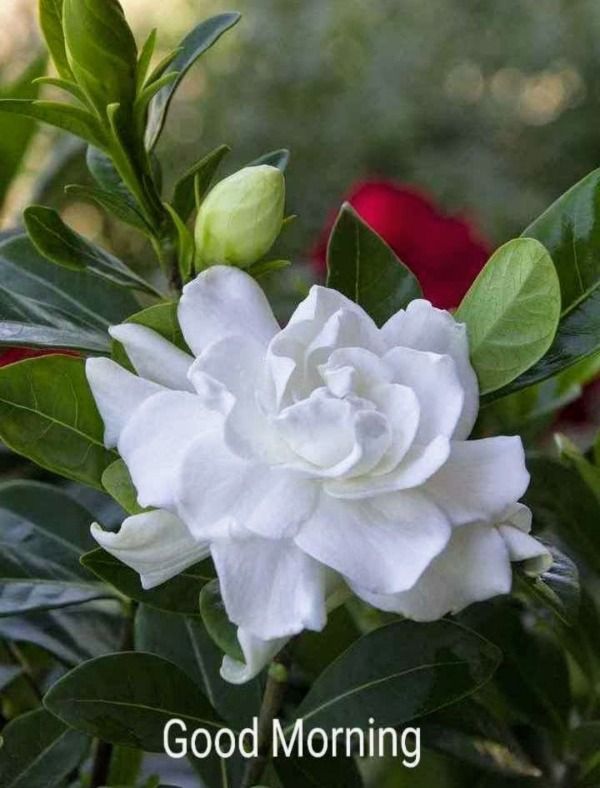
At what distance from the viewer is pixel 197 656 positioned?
18.5 inches

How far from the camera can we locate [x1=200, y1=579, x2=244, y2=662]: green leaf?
328 mm

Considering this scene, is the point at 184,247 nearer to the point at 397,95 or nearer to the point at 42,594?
the point at 42,594

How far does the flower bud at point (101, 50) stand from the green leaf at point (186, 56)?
0.02m

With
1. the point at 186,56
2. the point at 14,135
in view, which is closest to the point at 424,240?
the point at 14,135

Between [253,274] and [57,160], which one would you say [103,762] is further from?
[57,160]

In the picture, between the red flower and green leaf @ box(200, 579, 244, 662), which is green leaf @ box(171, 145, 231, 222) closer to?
green leaf @ box(200, 579, 244, 662)

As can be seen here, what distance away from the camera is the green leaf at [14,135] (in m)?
0.79

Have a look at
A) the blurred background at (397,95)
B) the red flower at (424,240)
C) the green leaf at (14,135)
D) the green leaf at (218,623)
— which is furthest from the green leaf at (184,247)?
the blurred background at (397,95)

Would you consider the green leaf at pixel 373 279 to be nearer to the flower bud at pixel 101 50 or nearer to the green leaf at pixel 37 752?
the flower bud at pixel 101 50

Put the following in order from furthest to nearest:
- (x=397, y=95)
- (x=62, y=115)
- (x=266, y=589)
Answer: (x=397, y=95), (x=62, y=115), (x=266, y=589)

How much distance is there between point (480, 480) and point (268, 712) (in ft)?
0.44

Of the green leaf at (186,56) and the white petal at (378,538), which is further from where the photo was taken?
the green leaf at (186,56)

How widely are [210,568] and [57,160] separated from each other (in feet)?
1.63

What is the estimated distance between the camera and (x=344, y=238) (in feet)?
1.30
